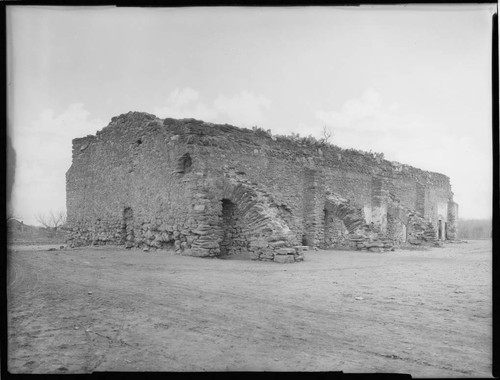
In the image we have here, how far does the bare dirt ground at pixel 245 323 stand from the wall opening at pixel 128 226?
531 centimetres

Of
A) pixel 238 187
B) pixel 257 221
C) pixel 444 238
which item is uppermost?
pixel 238 187

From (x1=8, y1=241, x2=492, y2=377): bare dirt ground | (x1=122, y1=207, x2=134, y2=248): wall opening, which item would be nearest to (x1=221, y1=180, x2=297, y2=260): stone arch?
(x1=8, y1=241, x2=492, y2=377): bare dirt ground

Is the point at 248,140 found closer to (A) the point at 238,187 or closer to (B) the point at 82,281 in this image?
(A) the point at 238,187

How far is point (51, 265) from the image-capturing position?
8258 mm

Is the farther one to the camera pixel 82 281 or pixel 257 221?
pixel 257 221

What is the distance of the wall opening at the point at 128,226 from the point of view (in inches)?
500

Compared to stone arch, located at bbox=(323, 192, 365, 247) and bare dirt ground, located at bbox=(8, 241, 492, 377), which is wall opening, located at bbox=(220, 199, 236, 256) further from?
stone arch, located at bbox=(323, 192, 365, 247)

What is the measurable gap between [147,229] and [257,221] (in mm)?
3887

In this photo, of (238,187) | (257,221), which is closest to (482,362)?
(257,221)

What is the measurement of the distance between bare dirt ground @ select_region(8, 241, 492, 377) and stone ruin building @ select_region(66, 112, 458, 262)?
2950 mm

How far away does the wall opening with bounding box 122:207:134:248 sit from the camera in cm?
1270

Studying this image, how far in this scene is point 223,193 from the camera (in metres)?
10.6

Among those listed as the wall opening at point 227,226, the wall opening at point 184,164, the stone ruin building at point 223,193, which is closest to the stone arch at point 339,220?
the stone ruin building at point 223,193

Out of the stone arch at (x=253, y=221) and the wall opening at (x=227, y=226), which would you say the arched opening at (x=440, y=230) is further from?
the wall opening at (x=227, y=226)
